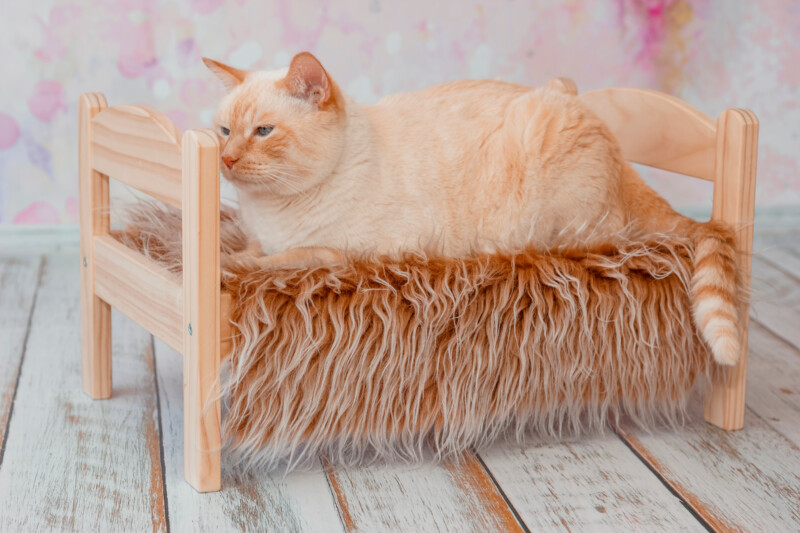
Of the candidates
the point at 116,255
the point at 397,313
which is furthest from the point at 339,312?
the point at 116,255

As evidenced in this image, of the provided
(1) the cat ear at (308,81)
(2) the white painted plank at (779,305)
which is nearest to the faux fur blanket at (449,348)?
(1) the cat ear at (308,81)

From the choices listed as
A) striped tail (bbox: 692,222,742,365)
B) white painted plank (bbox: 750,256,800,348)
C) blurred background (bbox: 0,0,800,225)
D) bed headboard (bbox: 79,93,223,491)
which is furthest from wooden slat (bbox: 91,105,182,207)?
white painted plank (bbox: 750,256,800,348)

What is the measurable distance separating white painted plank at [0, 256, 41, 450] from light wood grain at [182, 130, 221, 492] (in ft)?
1.18

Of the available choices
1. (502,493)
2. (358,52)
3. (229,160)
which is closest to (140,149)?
(229,160)

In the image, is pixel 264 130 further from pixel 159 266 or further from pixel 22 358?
pixel 22 358

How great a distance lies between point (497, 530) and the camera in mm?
1159

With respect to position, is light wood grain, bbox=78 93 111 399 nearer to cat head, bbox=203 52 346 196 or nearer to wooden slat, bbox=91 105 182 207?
wooden slat, bbox=91 105 182 207

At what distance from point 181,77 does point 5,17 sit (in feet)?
1.51

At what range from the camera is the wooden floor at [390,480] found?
1178 mm

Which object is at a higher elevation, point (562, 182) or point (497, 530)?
point (562, 182)

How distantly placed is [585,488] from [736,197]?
1.70ft

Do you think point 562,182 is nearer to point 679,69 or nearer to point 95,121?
point 95,121

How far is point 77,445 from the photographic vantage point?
138 cm

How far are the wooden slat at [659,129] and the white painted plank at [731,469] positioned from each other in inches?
16.7
